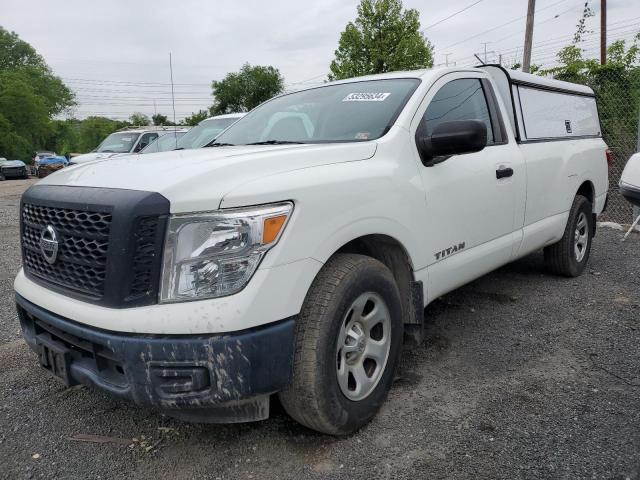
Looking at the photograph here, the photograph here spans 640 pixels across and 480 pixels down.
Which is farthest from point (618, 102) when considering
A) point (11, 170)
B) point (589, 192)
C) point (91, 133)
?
point (91, 133)

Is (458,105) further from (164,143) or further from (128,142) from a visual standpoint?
(128,142)

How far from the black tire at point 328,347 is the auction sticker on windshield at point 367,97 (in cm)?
119

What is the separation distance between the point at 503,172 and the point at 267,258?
2.19 meters

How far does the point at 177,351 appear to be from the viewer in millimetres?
1934

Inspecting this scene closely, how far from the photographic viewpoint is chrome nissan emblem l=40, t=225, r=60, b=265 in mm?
2268

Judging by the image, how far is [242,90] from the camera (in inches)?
1789

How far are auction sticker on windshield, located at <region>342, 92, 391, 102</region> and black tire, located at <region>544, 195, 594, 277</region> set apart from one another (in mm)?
2475

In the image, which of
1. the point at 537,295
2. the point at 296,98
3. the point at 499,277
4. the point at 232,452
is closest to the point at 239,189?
the point at 232,452

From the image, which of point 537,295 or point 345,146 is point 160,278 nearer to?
point 345,146

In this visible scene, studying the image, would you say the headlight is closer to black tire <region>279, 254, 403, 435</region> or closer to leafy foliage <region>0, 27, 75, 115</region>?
black tire <region>279, 254, 403, 435</region>

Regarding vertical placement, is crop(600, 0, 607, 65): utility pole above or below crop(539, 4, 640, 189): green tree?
above

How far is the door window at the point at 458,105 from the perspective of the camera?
3.15m

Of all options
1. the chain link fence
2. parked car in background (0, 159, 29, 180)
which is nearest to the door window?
the chain link fence

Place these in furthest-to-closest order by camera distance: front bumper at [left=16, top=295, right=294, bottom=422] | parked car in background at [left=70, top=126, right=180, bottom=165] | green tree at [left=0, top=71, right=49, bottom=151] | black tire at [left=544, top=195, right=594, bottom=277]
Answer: green tree at [left=0, top=71, right=49, bottom=151], parked car in background at [left=70, top=126, right=180, bottom=165], black tire at [left=544, top=195, right=594, bottom=277], front bumper at [left=16, top=295, right=294, bottom=422]
